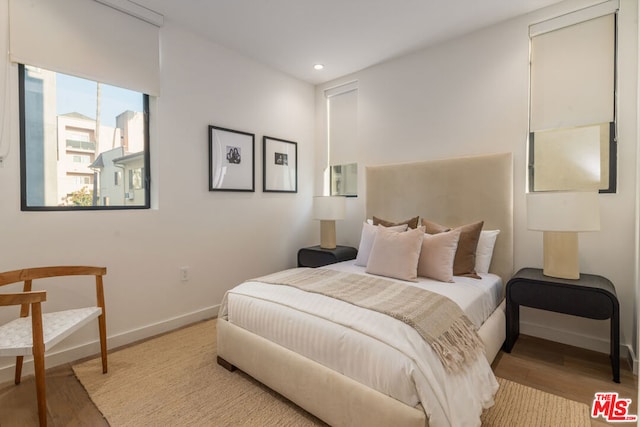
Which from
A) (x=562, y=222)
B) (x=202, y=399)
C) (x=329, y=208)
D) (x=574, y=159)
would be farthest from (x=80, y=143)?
(x=574, y=159)

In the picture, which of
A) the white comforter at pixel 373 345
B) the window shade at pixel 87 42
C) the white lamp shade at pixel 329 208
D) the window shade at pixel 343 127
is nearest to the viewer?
the white comforter at pixel 373 345

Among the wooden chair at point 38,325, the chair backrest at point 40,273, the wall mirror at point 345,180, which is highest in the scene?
the wall mirror at point 345,180

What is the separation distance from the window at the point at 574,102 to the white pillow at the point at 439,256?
99 cm

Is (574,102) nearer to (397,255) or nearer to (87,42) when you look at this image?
(397,255)

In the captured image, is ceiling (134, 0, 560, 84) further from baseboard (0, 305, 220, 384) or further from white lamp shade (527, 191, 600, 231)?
baseboard (0, 305, 220, 384)

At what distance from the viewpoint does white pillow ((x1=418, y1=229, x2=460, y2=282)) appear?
243 centimetres

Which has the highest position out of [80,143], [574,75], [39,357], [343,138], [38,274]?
[574,75]

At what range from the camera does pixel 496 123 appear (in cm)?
292

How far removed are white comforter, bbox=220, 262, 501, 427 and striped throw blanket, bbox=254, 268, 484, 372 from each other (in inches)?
2.1

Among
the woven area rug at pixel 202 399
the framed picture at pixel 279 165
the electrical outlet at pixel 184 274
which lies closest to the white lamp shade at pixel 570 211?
the woven area rug at pixel 202 399

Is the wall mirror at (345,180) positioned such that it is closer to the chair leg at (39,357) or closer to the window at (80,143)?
the window at (80,143)

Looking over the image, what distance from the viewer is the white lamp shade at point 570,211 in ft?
7.05

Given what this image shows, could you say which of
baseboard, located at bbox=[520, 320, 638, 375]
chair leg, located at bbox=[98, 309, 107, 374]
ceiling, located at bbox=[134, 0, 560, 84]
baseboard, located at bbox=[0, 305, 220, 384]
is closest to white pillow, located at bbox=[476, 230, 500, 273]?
baseboard, located at bbox=[520, 320, 638, 375]

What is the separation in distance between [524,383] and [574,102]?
2248 millimetres
